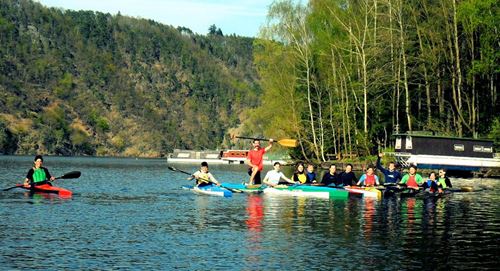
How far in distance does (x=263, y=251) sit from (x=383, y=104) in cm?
6411

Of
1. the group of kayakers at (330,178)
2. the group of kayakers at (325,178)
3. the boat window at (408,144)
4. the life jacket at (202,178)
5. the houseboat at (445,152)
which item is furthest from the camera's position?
the boat window at (408,144)

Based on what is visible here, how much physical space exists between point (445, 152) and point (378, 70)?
377 inches

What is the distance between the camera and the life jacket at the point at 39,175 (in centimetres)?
4244

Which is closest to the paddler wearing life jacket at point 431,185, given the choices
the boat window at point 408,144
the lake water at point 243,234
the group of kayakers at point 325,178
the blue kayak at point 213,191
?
the group of kayakers at point 325,178

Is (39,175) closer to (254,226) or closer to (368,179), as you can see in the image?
(254,226)

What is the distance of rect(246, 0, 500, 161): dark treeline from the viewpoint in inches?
2985

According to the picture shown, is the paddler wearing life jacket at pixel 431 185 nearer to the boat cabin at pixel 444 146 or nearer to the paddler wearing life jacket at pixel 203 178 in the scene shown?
the paddler wearing life jacket at pixel 203 178

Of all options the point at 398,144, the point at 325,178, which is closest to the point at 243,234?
the point at 325,178

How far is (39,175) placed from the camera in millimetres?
42594

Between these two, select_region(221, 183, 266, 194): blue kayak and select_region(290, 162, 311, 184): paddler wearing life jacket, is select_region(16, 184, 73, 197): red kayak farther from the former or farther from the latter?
select_region(290, 162, 311, 184): paddler wearing life jacket

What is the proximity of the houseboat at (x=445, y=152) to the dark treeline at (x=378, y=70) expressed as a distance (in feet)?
6.00

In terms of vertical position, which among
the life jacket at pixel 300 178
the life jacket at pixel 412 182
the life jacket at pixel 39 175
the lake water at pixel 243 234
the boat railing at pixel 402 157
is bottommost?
the lake water at pixel 243 234

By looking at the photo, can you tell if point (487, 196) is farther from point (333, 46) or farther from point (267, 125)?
point (267, 125)

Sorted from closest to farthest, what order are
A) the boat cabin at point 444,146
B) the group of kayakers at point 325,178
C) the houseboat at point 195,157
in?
the group of kayakers at point 325,178 < the boat cabin at point 444,146 < the houseboat at point 195,157
